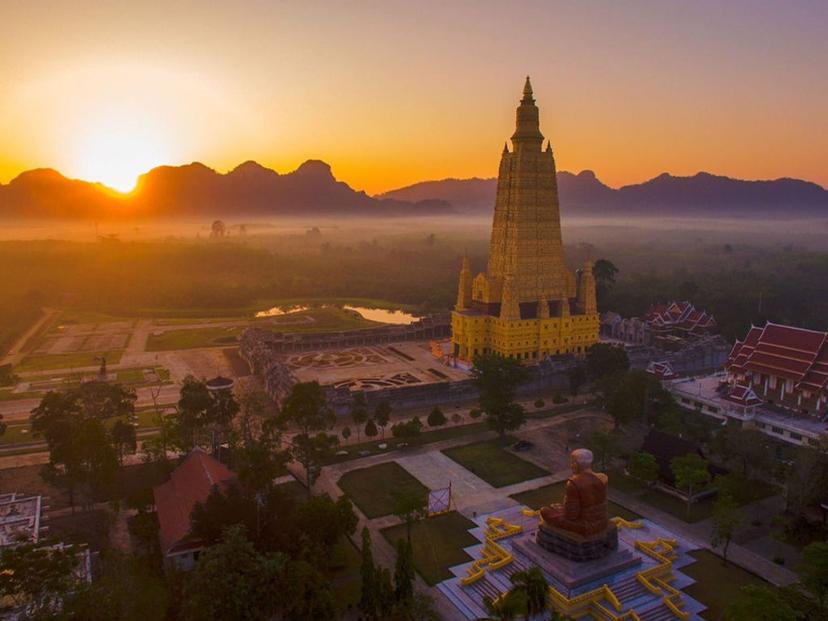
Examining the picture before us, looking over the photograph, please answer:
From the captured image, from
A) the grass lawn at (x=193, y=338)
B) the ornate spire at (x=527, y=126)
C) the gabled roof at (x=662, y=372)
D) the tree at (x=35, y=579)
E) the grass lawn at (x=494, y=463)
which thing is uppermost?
the ornate spire at (x=527, y=126)

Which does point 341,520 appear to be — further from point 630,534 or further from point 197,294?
point 197,294

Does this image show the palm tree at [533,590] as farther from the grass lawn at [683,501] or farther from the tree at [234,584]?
the grass lawn at [683,501]

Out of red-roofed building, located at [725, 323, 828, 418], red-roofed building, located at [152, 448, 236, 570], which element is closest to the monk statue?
red-roofed building, located at [152, 448, 236, 570]

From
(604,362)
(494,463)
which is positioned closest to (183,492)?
(494,463)

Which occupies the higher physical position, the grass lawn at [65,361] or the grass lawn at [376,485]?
the grass lawn at [376,485]

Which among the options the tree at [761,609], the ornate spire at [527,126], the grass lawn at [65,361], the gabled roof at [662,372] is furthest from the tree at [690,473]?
the grass lawn at [65,361]

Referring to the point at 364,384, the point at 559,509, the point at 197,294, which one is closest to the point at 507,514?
the point at 559,509

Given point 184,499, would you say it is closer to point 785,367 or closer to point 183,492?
point 183,492
